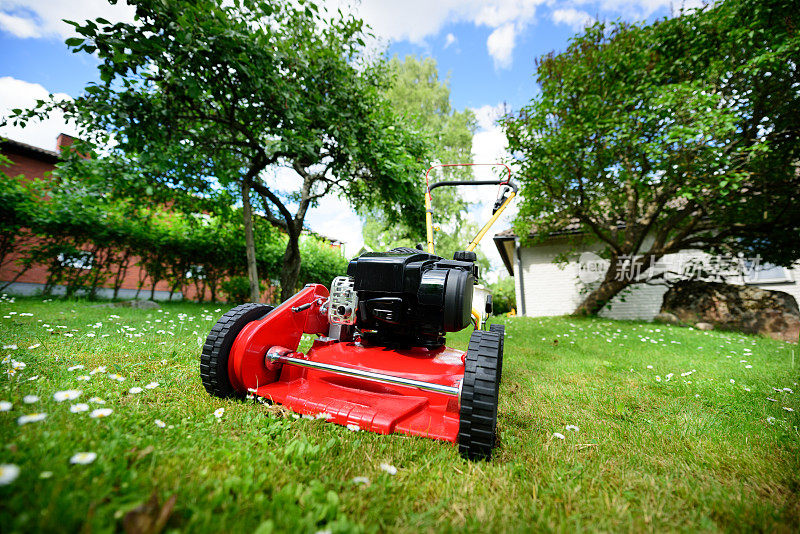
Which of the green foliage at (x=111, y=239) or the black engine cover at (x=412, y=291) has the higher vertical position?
→ the green foliage at (x=111, y=239)

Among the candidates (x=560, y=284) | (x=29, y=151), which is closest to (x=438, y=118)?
(x=560, y=284)

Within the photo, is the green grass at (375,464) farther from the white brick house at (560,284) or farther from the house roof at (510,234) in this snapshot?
the white brick house at (560,284)

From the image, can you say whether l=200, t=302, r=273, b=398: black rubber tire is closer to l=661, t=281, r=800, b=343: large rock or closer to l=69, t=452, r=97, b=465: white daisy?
l=69, t=452, r=97, b=465: white daisy

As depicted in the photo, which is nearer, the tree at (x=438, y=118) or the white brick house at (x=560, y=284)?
the white brick house at (x=560, y=284)

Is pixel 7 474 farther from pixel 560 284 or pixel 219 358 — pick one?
pixel 560 284

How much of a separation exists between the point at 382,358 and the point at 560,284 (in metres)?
12.8

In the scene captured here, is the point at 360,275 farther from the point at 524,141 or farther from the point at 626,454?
the point at 524,141

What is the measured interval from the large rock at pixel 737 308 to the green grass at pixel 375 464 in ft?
→ 24.3

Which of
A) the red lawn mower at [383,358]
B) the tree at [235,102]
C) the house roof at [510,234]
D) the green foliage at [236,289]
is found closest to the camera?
the red lawn mower at [383,358]

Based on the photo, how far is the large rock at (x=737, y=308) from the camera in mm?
8031

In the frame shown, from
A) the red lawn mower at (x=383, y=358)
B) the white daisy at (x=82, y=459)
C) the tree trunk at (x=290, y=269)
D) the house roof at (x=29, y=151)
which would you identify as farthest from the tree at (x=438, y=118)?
the white daisy at (x=82, y=459)

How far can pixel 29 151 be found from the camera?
48.0 feet

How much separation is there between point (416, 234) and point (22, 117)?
7166 millimetres

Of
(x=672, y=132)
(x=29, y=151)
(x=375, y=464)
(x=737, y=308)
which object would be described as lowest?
A: (x=375, y=464)
